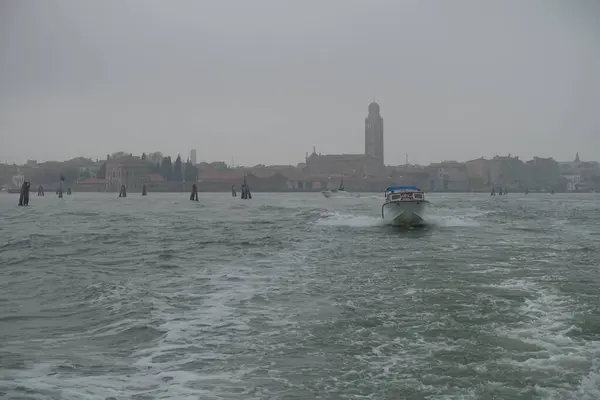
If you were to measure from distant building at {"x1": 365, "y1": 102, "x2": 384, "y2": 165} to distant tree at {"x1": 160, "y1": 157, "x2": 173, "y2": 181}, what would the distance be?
6553cm

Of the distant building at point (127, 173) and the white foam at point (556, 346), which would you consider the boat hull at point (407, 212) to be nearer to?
the white foam at point (556, 346)

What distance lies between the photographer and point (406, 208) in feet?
93.9

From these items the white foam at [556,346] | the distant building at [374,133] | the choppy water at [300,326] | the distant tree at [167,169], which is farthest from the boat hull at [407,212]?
the distant building at [374,133]

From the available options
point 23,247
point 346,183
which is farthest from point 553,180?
point 23,247

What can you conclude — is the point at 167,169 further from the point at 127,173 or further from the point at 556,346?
the point at 556,346

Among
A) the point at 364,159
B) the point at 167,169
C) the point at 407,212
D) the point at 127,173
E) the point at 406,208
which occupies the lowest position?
the point at 407,212

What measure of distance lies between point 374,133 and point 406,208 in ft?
533

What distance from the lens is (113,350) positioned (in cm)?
682

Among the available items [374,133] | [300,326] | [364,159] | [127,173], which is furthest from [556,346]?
[374,133]

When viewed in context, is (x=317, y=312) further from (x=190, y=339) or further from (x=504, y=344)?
(x=504, y=344)

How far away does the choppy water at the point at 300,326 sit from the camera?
5684mm

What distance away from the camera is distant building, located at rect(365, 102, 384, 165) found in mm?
187375

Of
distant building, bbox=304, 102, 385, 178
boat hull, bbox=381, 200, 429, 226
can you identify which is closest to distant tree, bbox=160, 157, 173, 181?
distant building, bbox=304, 102, 385, 178

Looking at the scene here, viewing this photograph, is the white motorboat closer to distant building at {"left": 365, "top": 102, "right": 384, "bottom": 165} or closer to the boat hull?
the boat hull
